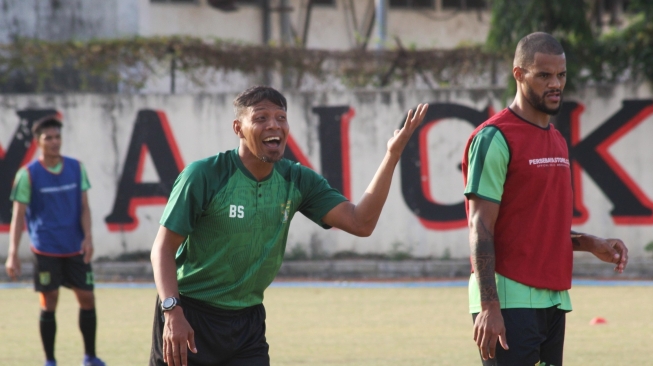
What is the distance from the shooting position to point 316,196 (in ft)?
16.5

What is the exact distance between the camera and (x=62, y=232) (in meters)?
8.88

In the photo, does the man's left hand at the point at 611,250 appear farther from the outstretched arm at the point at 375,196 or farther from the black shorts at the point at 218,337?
the black shorts at the point at 218,337

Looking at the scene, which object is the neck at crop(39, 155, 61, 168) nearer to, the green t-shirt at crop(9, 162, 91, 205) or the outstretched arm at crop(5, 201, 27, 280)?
the green t-shirt at crop(9, 162, 91, 205)

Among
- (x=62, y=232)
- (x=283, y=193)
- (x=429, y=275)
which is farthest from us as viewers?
(x=429, y=275)

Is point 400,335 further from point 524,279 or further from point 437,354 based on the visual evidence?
point 524,279

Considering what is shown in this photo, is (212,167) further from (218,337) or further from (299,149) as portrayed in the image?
(299,149)

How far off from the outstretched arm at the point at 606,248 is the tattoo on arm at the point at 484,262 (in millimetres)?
679

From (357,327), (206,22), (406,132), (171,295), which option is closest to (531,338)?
(406,132)

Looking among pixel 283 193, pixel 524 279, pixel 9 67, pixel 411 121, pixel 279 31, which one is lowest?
pixel 524 279

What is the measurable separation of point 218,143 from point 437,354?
26.5 feet

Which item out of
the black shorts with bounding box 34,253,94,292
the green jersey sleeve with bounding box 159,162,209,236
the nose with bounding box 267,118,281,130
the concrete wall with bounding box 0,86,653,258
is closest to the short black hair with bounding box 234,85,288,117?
the nose with bounding box 267,118,281,130

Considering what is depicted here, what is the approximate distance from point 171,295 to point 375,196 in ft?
3.56

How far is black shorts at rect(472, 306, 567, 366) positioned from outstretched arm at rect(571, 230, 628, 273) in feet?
1.35

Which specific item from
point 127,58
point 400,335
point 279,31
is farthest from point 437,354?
point 279,31
